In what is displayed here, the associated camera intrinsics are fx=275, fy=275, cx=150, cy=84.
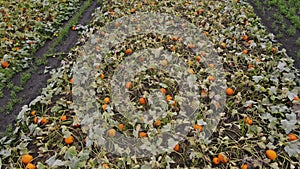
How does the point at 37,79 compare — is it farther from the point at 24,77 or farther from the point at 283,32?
the point at 283,32

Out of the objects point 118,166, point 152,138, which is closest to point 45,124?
point 118,166

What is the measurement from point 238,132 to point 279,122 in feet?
1.47

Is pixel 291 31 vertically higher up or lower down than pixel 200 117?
higher up

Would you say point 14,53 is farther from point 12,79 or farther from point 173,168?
point 173,168

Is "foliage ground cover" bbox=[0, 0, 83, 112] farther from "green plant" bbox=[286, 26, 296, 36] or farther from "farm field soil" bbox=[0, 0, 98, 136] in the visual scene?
"green plant" bbox=[286, 26, 296, 36]

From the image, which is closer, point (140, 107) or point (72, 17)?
point (140, 107)

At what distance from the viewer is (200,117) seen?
3.00 m

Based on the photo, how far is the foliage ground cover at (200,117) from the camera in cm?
261

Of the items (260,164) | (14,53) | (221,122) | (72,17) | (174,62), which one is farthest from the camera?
(72,17)

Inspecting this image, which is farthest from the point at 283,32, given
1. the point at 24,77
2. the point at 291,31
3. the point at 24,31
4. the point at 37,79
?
the point at 24,31

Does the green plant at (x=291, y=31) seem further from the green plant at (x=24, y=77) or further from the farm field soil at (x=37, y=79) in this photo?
the green plant at (x=24, y=77)

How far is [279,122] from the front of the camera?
2.90 meters

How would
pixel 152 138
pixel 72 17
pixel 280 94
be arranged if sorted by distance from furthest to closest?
pixel 72 17 → pixel 280 94 → pixel 152 138

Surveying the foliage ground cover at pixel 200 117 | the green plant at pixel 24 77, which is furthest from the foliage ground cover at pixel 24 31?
the foliage ground cover at pixel 200 117
